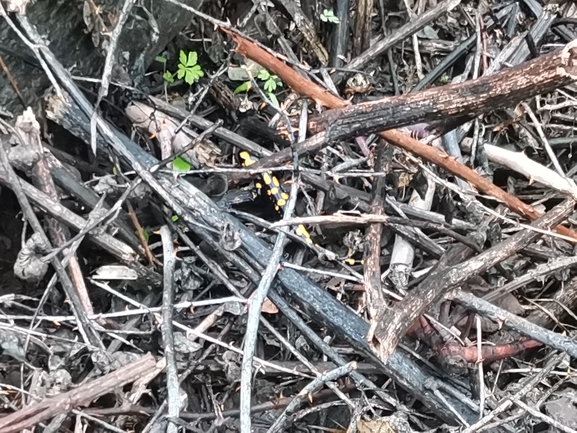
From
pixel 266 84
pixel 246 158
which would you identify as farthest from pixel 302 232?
pixel 266 84

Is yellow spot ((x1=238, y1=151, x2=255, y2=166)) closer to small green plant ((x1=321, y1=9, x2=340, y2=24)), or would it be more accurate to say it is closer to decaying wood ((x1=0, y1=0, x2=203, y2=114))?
decaying wood ((x1=0, y1=0, x2=203, y2=114))

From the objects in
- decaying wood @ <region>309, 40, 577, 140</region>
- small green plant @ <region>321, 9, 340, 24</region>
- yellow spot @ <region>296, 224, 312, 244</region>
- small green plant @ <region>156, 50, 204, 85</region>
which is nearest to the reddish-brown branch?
yellow spot @ <region>296, 224, 312, 244</region>

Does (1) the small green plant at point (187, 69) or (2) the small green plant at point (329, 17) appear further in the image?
(2) the small green plant at point (329, 17)

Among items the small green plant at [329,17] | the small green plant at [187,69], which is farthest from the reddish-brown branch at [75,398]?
the small green plant at [329,17]

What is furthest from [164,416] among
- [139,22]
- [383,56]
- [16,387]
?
[383,56]

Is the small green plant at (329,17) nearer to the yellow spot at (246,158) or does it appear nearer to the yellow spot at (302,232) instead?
the yellow spot at (246,158)

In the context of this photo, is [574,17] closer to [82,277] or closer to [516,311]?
[516,311]

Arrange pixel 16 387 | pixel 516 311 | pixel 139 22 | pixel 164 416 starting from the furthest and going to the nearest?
pixel 516 311 < pixel 139 22 < pixel 16 387 < pixel 164 416

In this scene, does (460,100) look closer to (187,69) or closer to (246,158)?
(246,158)
